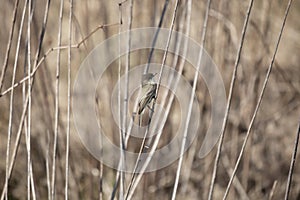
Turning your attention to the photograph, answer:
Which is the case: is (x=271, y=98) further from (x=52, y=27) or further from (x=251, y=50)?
(x=52, y=27)

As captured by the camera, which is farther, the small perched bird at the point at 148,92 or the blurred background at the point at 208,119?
the blurred background at the point at 208,119

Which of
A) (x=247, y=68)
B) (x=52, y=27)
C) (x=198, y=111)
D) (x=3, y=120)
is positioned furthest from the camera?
(x=52, y=27)

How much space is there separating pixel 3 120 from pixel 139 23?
2.12 feet

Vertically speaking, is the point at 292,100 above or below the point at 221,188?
above

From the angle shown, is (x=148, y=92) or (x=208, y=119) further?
(x=208, y=119)

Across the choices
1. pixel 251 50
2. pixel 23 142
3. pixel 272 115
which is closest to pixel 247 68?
pixel 251 50

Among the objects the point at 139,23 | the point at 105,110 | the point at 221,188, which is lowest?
the point at 221,188

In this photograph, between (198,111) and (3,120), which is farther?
(3,120)

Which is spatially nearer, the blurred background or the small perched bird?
the small perched bird

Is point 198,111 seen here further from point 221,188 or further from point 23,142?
point 23,142

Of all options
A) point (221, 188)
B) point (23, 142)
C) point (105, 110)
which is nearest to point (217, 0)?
point (105, 110)

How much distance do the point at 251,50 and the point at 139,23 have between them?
1.18 feet

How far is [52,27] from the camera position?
2.12 m

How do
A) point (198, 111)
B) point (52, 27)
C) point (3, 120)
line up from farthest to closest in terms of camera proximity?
point (52, 27), point (3, 120), point (198, 111)
